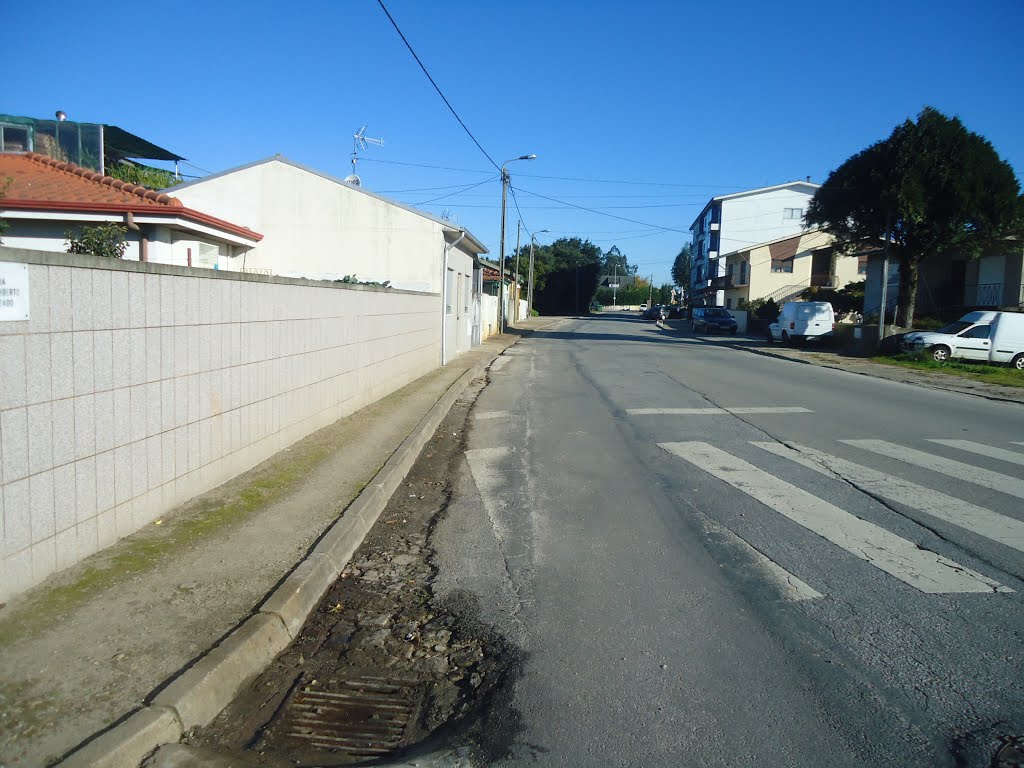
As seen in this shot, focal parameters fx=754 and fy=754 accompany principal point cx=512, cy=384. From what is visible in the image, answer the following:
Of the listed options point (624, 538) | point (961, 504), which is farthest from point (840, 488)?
point (624, 538)

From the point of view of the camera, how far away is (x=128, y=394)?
524 cm

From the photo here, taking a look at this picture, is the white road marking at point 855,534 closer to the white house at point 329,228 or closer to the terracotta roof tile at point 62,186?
the terracotta roof tile at point 62,186

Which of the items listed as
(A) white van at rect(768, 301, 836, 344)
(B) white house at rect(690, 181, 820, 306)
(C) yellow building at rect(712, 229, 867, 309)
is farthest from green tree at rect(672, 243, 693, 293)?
(A) white van at rect(768, 301, 836, 344)

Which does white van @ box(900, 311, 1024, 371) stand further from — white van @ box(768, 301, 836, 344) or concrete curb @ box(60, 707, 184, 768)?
concrete curb @ box(60, 707, 184, 768)

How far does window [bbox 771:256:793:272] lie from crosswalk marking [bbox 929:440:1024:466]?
4923 cm

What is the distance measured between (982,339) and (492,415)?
17303mm

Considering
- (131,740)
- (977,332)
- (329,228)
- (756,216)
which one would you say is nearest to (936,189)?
(977,332)

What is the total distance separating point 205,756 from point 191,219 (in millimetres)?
12512

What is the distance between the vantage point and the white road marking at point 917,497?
611 centimetres

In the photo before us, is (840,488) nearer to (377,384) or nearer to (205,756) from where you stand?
(205,756)

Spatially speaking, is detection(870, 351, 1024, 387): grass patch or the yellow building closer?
detection(870, 351, 1024, 387): grass patch

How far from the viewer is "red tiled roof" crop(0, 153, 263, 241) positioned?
41.9 feet

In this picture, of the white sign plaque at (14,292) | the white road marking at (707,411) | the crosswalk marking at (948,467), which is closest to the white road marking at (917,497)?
the crosswalk marking at (948,467)

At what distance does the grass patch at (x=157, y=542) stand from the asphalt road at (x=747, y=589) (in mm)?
1701
